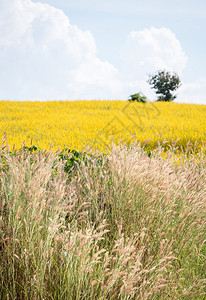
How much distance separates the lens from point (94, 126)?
1117cm

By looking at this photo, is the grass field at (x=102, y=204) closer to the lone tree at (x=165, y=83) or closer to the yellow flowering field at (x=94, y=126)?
the yellow flowering field at (x=94, y=126)

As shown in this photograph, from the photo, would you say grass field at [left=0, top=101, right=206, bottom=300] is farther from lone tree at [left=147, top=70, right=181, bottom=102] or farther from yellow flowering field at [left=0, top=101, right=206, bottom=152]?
lone tree at [left=147, top=70, right=181, bottom=102]

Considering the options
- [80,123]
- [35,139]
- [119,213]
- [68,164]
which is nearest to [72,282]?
[119,213]

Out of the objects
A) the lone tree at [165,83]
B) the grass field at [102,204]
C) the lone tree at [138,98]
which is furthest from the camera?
the lone tree at [165,83]

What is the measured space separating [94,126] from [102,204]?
8283 millimetres

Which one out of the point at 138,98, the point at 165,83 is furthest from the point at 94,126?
the point at 165,83

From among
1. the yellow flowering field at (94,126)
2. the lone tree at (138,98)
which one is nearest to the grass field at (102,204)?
the yellow flowering field at (94,126)

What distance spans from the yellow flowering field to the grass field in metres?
0.05

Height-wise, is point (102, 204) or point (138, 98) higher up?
point (138, 98)

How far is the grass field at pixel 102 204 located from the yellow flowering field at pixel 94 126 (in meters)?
0.05

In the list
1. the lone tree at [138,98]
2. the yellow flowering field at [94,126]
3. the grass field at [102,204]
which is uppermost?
the lone tree at [138,98]

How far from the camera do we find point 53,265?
2.17m

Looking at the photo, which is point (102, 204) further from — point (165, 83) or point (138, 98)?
point (165, 83)

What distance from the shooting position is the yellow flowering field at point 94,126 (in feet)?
29.2
